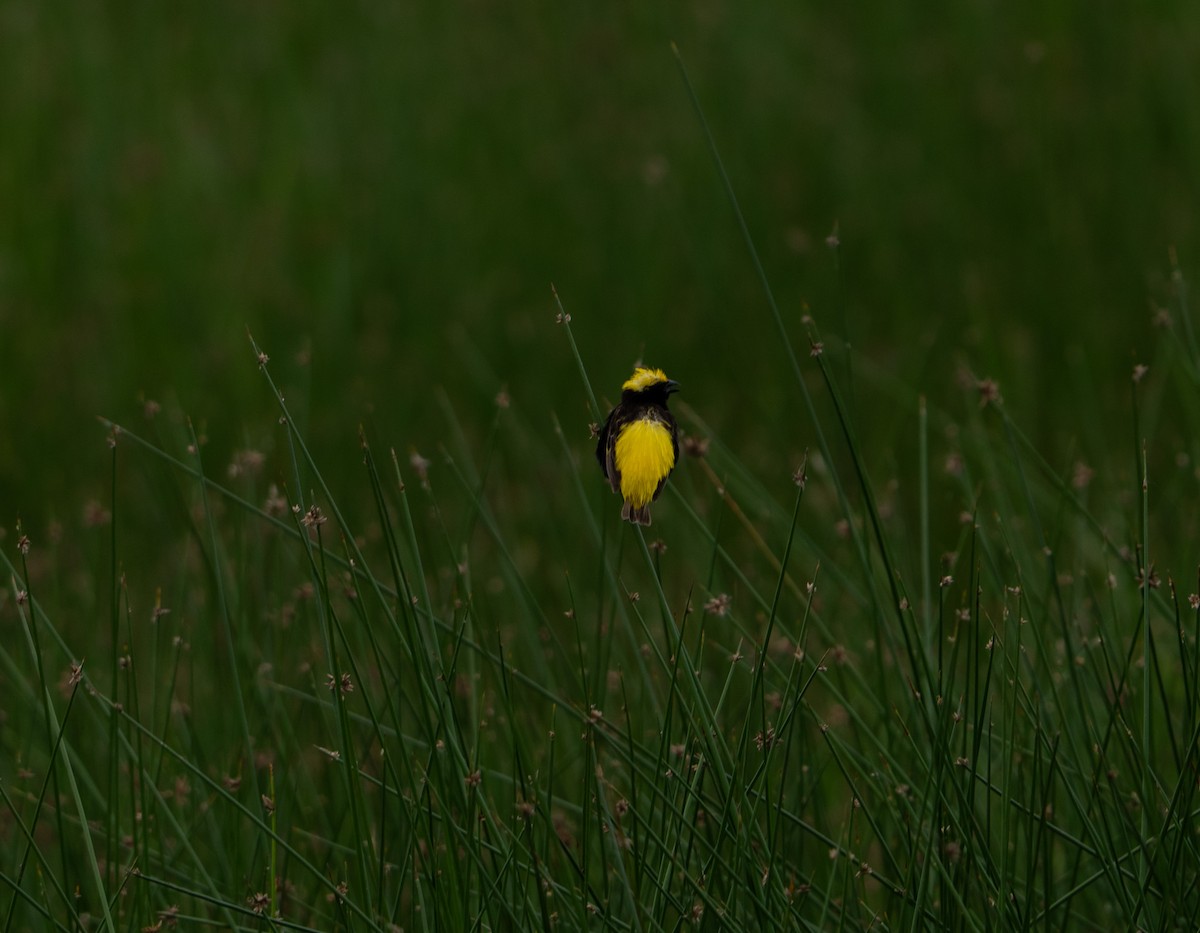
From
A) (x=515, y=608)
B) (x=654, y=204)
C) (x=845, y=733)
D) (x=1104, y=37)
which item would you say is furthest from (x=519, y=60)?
(x=845, y=733)

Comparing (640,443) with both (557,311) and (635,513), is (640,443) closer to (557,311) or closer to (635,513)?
(635,513)

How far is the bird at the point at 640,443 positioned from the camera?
79.4 inches

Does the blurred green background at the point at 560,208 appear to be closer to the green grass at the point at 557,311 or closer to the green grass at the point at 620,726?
the green grass at the point at 557,311

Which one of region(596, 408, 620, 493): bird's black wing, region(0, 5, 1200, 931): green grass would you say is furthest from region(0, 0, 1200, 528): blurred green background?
region(596, 408, 620, 493): bird's black wing

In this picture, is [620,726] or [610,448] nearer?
[610,448]

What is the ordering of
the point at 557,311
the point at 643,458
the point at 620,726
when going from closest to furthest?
the point at 643,458
the point at 620,726
the point at 557,311

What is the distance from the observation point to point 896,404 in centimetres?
505

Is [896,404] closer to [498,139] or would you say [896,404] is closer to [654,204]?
[654,204]

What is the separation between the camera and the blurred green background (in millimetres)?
5238

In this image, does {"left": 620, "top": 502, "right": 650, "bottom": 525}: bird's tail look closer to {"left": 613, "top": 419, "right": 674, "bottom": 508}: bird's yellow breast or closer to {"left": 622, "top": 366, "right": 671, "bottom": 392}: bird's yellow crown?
{"left": 613, "top": 419, "right": 674, "bottom": 508}: bird's yellow breast

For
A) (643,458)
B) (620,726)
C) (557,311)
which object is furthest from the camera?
(557,311)

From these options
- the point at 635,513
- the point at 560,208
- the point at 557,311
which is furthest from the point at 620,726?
the point at 560,208

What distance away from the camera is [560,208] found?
230 inches

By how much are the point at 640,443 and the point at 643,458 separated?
0.02 meters
